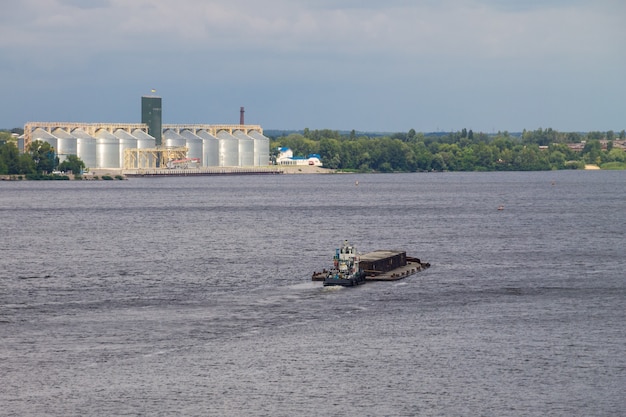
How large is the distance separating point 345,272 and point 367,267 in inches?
230

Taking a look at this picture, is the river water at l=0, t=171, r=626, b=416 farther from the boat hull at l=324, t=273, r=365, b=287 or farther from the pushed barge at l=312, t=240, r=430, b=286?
the pushed barge at l=312, t=240, r=430, b=286

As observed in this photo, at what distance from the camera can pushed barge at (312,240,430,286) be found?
70875mm

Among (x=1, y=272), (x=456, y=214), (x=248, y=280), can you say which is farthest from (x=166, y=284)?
(x=456, y=214)

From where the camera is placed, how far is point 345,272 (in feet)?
233

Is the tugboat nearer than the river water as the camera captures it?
No

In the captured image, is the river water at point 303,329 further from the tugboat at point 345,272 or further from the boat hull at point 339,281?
the tugboat at point 345,272

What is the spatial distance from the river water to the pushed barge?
1.00 meters

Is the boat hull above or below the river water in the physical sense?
above

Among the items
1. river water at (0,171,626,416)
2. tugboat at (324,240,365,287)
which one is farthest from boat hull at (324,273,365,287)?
river water at (0,171,626,416)

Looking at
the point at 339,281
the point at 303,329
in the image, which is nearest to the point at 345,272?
the point at 339,281

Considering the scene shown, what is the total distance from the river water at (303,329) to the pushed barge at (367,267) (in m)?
1.00

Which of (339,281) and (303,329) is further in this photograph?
(339,281)

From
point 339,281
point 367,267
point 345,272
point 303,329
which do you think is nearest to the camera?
point 303,329

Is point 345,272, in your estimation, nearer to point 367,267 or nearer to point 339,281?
point 339,281
